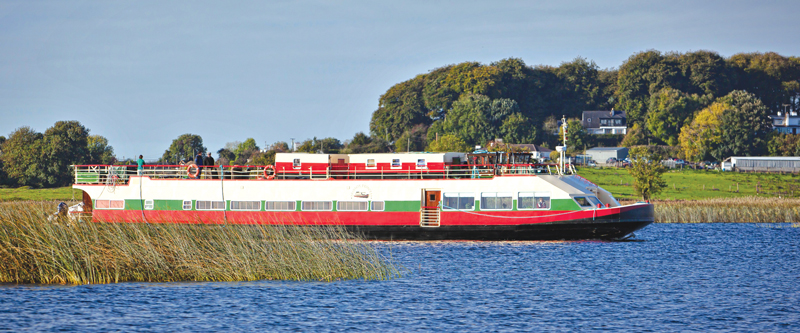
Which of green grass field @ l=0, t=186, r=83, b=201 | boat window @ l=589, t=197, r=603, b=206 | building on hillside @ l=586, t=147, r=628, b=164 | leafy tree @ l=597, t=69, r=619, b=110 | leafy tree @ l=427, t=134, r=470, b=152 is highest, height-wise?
leafy tree @ l=597, t=69, r=619, b=110

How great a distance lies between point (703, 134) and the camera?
387 feet

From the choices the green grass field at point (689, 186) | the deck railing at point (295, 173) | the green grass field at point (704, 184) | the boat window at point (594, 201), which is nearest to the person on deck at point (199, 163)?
the deck railing at point (295, 173)

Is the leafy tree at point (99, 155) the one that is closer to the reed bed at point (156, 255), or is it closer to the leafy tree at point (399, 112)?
the leafy tree at point (399, 112)

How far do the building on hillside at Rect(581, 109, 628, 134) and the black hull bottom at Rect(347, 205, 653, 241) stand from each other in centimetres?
11330

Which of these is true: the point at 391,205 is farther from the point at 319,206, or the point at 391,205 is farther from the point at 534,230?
the point at 534,230

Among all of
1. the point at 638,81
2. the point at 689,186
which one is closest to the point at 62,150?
the point at 689,186

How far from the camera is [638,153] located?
77625mm

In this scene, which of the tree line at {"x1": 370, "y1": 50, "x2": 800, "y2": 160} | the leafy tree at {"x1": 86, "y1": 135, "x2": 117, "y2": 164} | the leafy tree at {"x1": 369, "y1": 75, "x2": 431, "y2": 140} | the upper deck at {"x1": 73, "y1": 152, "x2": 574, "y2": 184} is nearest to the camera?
the upper deck at {"x1": 73, "y1": 152, "x2": 574, "y2": 184}

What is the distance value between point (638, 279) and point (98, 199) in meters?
29.6

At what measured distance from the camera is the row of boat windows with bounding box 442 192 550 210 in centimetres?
3922

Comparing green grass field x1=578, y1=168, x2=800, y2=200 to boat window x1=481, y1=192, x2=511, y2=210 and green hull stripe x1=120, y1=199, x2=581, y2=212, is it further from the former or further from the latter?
boat window x1=481, y1=192, x2=511, y2=210

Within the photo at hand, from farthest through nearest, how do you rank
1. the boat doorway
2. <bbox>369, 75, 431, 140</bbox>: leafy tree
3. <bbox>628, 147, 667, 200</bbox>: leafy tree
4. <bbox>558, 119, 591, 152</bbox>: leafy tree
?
1. <bbox>369, 75, 431, 140</bbox>: leafy tree
2. <bbox>558, 119, 591, 152</bbox>: leafy tree
3. <bbox>628, 147, 667, 200</bbox>: leafy tree
4. the boat doorway

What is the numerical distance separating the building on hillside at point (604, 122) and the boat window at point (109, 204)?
11906cm

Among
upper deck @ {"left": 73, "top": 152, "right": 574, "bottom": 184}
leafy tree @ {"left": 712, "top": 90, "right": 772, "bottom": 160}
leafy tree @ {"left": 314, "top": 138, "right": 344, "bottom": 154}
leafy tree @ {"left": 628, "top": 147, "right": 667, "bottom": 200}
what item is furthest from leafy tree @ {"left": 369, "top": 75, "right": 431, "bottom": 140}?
upper deck @ {"left": 73, "top": 152, "right": 574, "bottom": 184}
